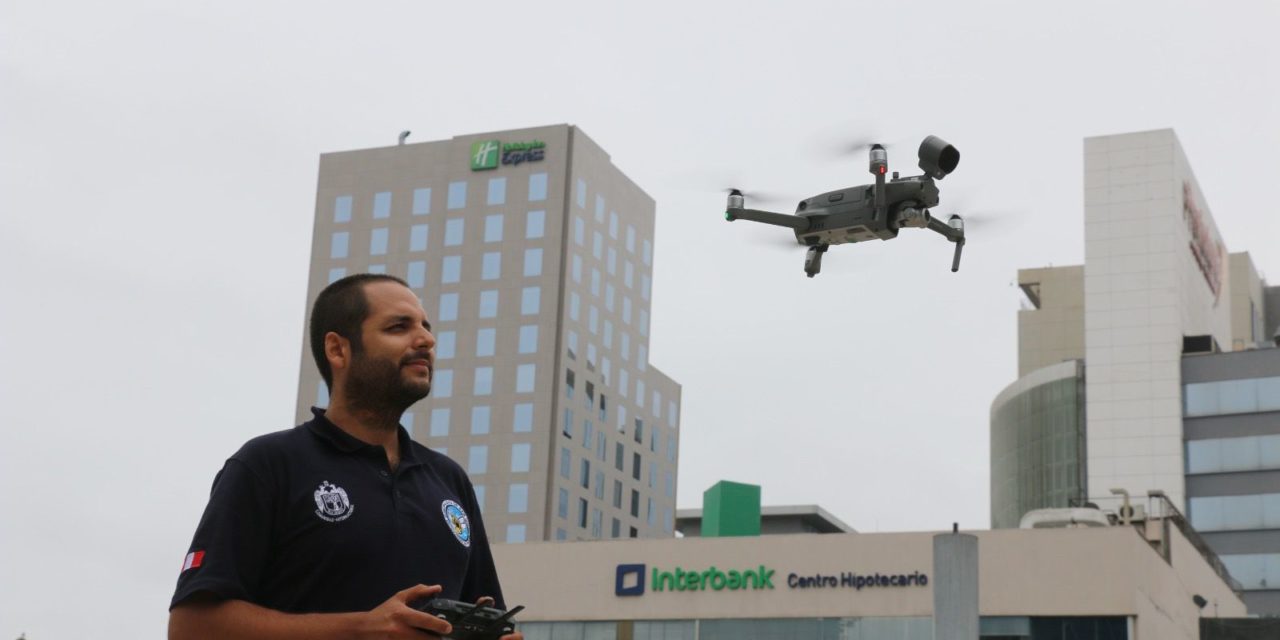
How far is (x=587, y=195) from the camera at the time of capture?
118m

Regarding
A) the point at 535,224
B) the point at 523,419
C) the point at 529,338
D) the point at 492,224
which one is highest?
the point at 492,224

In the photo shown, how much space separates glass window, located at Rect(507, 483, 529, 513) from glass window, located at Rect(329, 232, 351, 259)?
2170 centimetres

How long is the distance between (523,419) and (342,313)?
108 m

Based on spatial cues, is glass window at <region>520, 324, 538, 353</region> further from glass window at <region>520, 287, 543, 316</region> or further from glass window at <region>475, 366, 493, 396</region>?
glass window at <region>475, 366, 493, 396</region>

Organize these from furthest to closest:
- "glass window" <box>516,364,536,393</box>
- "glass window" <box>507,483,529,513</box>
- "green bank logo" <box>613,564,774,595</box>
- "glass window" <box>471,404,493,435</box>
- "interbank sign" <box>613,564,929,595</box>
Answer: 1. "glass window" <box>471,404,493,435</box>
2. "glass window" <box>516,364,536,393</box>
3. "glass window" <box>507,483,529,513</box>
4. "green bank logo" <box>613,564,774,595</box>
5. "interbank sign" <box>613,564,929,595</box>

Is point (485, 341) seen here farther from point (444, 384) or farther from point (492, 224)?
point (492, 224)

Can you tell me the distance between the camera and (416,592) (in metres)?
3.97

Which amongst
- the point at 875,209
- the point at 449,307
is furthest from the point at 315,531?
the point at 449,307

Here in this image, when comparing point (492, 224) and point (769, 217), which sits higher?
point (492, 224)

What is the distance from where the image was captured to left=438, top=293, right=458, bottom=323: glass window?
385 ft

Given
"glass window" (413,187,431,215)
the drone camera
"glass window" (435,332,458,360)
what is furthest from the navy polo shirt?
"glass window" (413,187,431,215)

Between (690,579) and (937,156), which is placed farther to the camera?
(690,579)

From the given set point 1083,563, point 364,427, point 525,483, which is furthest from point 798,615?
point 364,427

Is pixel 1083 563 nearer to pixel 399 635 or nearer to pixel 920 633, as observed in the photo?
pixel 920 633
